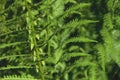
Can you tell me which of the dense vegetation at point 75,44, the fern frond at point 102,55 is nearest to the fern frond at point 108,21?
the dense vegetation at point 75,44

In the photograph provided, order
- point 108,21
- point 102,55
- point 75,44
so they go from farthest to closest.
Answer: point 75,44
point 108,21
point 102,55

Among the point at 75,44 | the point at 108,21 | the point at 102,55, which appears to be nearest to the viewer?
the point at 102,55

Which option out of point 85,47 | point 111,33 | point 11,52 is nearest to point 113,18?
point 111,33

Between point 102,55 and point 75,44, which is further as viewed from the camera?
point 75,44

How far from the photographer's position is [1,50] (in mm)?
2145

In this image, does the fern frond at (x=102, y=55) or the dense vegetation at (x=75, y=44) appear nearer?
the fern frond at (x=102, y=55)

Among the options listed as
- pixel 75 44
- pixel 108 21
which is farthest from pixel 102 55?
pixel 75 44

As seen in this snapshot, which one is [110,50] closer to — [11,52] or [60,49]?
[60,49]

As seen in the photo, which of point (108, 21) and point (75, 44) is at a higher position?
point (108, 21)

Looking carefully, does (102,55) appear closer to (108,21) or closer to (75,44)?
(108,21)

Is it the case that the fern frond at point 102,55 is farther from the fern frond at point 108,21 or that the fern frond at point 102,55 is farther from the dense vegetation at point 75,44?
the fern frond at point 108,21

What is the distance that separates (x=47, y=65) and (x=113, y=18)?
463 mm

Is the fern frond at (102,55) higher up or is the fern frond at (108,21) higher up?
the fern frond at (108,21)

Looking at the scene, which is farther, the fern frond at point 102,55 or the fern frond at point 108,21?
the fern frond at point 108,21
